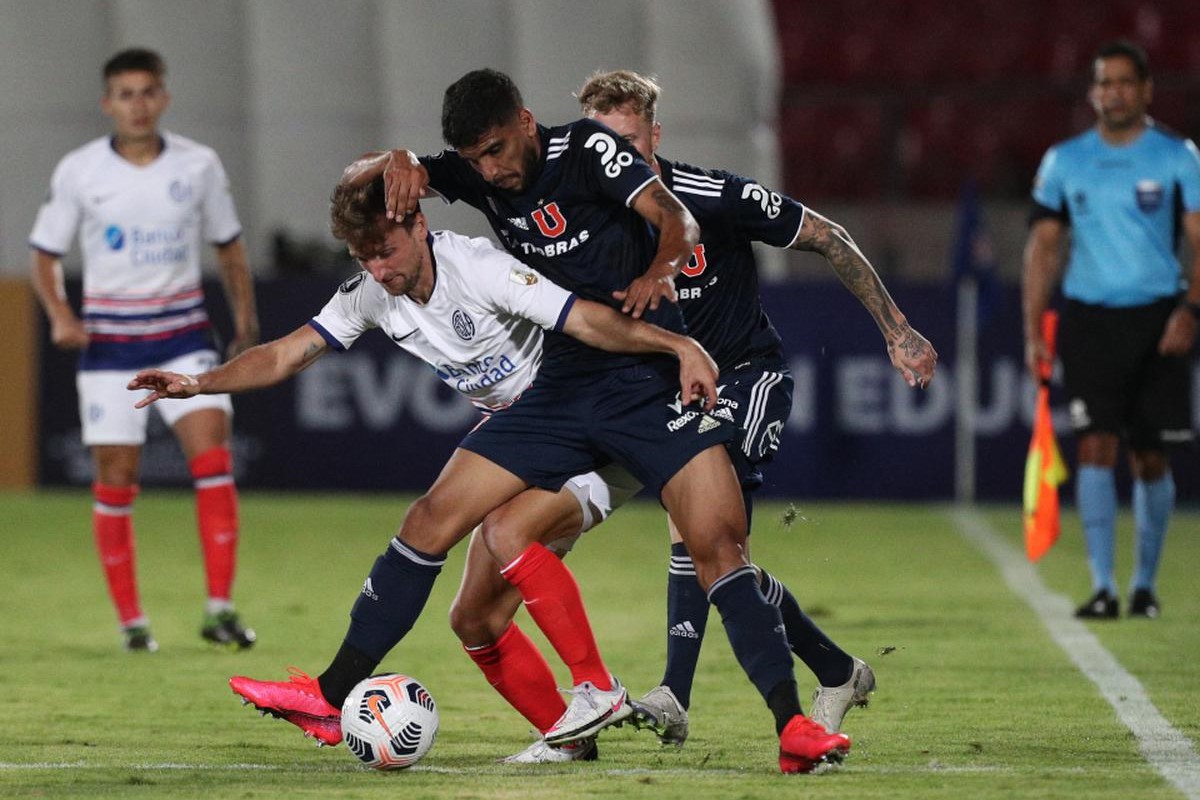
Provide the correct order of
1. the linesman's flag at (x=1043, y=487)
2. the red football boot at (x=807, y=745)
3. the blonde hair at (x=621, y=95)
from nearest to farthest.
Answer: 1. the red football boot at (x=807, y=745)
2. the blonde hair at (x=621, y=95)
3. the linesman's flag at (x=1043, y=487)

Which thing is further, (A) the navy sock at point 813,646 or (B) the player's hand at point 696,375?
(A) the navy sock at point 813,646

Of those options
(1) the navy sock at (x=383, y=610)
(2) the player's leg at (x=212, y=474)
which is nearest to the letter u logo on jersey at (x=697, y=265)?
(1) the navy sock at (x=383, y=610)

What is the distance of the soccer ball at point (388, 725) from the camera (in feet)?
15.9

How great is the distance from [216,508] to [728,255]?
2.96 metres

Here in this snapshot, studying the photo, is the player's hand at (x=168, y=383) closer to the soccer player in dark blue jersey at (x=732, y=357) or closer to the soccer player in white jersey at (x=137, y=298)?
the soccer player in dark blue jersey at (x=732, y=357)

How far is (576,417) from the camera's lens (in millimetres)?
4965

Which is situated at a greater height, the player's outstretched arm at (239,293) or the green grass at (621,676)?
the player's outstretched arm at (239,293)

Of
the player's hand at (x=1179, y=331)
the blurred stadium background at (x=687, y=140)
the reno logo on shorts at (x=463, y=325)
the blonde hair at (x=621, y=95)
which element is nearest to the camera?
the reno logo on shorts at (x=463, y=325)

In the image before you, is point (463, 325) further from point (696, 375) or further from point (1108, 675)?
point (1108, 675)

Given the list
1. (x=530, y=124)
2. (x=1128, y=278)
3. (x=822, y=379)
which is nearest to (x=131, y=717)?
(x=530, y=124)

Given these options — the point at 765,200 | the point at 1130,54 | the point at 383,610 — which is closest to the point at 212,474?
the point at 383,610

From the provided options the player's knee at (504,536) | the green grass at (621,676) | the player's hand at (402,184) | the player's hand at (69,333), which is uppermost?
the player's hand at (402,184)

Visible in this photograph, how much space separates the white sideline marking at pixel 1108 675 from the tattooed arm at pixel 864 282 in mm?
1118

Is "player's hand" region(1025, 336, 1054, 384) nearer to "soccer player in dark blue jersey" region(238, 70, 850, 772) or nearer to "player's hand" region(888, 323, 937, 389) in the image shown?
"player's hand" region(888, 323, 937, 389)
